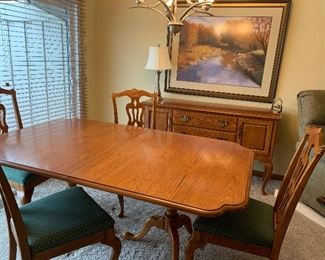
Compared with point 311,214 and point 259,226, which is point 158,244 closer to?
point 259,226

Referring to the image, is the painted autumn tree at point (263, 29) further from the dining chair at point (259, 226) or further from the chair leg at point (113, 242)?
the chair leg at point (113, 242)

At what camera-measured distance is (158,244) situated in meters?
1.99

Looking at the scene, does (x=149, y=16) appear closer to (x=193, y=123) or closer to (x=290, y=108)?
(x=193, y=123)

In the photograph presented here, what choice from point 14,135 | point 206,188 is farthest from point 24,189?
point 206,188

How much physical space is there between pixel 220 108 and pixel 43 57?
6.25ft

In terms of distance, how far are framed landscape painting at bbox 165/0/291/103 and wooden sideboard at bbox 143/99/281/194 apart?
11.2 inches

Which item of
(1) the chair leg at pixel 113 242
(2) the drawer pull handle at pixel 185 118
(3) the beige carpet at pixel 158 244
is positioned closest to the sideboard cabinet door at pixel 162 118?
(2) the drawer pull handle at pixel 185 118

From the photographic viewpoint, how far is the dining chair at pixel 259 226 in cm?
131

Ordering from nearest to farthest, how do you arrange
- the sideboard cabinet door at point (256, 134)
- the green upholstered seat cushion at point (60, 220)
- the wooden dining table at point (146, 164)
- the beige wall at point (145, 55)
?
1. the wooden dining table at point (146, 164)
2. the green upholstered seat cushion at point (60, 220)
3. the sideboard cabinet door at point (256, 134)
4. the beige wall at point (145, 55)

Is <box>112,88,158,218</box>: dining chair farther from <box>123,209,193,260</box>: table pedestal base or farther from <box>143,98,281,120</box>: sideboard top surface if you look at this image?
<box>143,98,281,120</box>: sideboard top surface

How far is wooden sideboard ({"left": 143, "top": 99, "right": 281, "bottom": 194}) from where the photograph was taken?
2.72 metres

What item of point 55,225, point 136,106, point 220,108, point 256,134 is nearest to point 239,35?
point 220,108

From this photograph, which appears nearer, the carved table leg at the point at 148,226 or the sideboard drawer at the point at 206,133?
the carved table leg at the point at 148,226

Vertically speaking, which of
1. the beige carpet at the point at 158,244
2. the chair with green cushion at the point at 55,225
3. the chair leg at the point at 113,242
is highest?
the chair with green cushion at the point at 55,225
